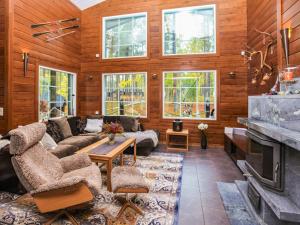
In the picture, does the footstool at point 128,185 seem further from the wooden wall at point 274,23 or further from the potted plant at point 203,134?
the potted plant at point 203,134

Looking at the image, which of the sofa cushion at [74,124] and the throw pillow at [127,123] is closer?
the sofa cushion at [74,124]

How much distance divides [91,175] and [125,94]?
4268 mm

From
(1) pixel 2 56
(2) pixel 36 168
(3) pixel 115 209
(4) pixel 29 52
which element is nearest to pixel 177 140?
(3) pixel 115 209

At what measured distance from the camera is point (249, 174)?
2.43 metres

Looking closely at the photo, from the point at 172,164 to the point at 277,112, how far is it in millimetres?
2375

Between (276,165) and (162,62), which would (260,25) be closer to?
(162,62)

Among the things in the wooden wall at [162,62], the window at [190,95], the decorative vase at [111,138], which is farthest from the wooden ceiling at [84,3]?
the decorative vase at [111,138]

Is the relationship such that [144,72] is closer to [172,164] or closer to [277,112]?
[172,164]

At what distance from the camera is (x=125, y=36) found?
6.39 meters

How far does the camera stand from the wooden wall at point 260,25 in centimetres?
361

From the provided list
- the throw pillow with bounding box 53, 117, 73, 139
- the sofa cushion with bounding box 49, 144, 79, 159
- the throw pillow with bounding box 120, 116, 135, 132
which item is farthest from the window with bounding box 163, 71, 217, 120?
the sofa cushion with bounding box 49, 144, 79, 159

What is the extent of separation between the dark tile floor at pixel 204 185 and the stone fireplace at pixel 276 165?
436mm

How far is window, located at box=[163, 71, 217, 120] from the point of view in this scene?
5.71 meters

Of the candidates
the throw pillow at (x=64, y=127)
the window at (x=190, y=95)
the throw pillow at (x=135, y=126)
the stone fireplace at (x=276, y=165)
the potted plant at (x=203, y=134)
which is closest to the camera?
the stone fireplace at (x=276, y=165)
